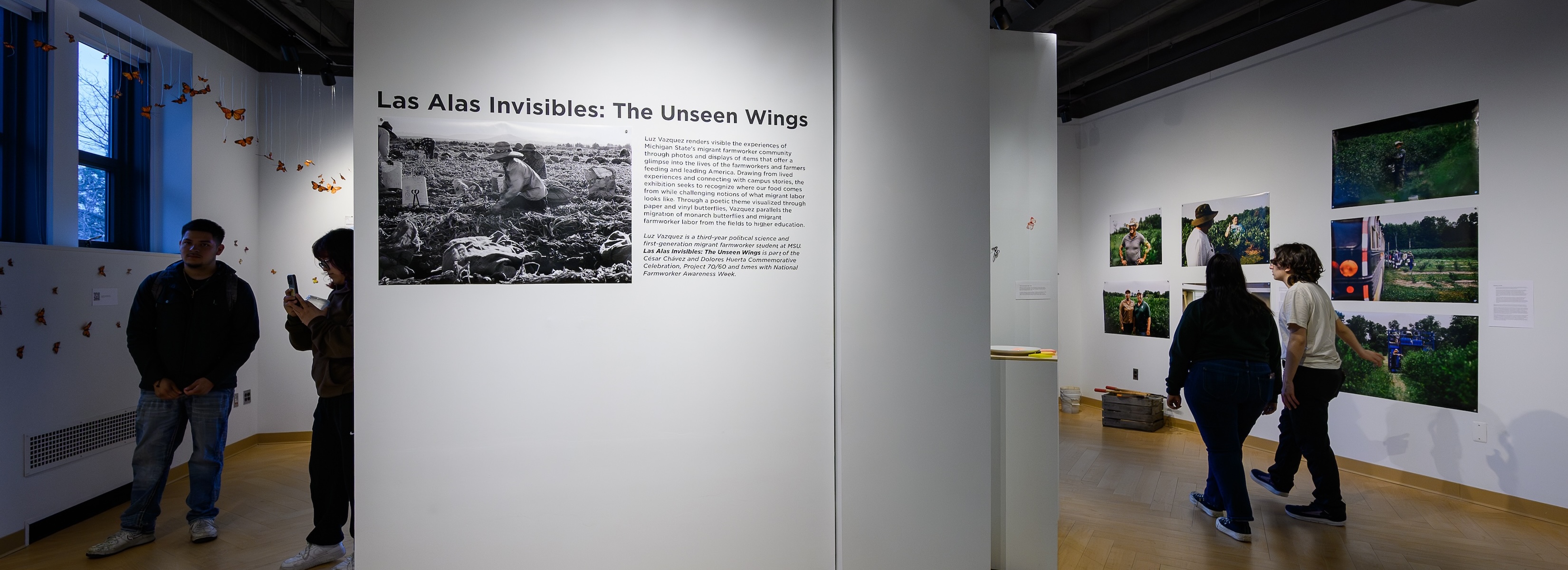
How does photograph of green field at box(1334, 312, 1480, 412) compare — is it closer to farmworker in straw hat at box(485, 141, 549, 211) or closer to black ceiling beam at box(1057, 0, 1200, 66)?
black ceiling beam at box(1057, 0, 1200, 66)

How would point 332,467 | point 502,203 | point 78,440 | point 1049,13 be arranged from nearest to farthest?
1. point 502,203
2. point 332,467
3. point 78,440
4. point 1049,13

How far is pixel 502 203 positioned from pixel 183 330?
2783 mm

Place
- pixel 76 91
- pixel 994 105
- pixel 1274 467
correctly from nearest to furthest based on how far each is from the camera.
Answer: pixel 994 105 → pixel 76 91 → pixel 1274 467

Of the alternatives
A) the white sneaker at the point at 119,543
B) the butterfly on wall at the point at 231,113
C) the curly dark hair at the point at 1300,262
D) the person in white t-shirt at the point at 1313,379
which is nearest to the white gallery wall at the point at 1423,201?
the person in white t-shirt at the point at 1313,379

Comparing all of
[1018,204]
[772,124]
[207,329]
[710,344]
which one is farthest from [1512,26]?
[207,329]

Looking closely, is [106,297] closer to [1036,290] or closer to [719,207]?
[719,207]

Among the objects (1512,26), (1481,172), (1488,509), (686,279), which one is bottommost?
(1488,509)

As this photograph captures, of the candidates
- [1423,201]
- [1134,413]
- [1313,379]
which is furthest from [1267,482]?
[1423,201]

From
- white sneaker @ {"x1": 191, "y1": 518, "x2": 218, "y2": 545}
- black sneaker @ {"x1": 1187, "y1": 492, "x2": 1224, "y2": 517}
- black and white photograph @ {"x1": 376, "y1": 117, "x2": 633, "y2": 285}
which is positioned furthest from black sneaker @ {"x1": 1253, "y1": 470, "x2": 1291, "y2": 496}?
white sneaker @ {"x1": 191, "y1": 518, "x2": 218, "y2": 545}

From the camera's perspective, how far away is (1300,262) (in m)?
4.11

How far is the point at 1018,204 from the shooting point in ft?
11.6

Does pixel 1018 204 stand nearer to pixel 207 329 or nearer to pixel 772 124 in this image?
pixel 772 124

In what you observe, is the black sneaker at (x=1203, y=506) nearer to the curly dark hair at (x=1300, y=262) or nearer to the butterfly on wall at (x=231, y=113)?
the curly dark hair at (x=1300, y=262)

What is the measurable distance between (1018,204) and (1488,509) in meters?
3.77
